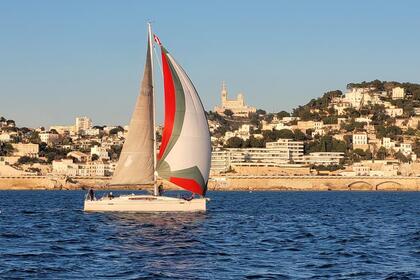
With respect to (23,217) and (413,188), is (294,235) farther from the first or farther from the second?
(413,188)

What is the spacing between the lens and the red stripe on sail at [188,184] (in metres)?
47.4

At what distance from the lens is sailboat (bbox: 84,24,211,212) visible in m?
46.9

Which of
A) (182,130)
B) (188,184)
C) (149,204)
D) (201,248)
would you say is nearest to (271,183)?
(188,184)

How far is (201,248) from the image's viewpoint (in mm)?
31609

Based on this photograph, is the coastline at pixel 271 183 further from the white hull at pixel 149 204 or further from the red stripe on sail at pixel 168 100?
Answer: the red stripe on sail at pixel 168 100

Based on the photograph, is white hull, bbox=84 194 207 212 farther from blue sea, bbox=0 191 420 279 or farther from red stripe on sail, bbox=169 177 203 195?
red stripe on sail, bbox=169 177 203 195

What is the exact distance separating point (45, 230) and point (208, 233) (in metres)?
6.86

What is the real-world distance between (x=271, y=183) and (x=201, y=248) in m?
144

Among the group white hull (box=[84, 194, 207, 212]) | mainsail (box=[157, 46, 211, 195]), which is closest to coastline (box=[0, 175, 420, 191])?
white hull (box=[84, 194, 207, 212])

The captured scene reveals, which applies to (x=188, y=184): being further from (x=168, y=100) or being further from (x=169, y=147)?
(x=168, y=100)

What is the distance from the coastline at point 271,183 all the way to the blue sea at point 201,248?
411ft

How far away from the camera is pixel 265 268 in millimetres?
26750

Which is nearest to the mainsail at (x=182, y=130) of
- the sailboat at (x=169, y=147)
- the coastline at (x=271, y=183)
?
the sailboat at (x=169, y=147)

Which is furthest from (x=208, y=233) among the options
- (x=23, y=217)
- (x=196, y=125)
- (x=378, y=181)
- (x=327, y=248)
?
(x=378, y=181)
